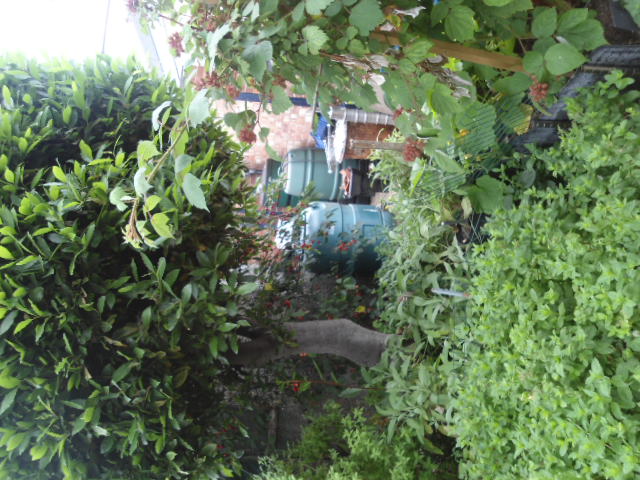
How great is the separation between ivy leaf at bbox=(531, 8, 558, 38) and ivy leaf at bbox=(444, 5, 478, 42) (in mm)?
230

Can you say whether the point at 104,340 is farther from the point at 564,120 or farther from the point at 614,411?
the point at 564,120

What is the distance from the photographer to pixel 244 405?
9.98 ft

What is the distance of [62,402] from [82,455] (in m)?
0.31

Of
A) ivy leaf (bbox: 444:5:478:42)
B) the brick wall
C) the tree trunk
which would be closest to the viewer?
ivy leaf (bbox: 444:5:478:42)

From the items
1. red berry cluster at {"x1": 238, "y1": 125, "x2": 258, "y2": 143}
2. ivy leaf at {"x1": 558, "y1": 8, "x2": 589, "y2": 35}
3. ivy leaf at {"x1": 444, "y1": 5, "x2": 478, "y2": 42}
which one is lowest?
red berry cluster at {"x1": 238, "y1": 125, "x2": 258, "y2": 143}

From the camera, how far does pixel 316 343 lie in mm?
2820

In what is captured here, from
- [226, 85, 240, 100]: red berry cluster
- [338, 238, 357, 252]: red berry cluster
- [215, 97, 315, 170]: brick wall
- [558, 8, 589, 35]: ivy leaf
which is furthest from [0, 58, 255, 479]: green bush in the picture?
[215, 97, 315, 170]: brick wall

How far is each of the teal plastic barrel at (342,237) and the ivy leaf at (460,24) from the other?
10.2 feet

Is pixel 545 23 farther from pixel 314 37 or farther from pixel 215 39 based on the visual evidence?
pixel 215 39

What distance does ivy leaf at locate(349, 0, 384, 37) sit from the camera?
3.61ft

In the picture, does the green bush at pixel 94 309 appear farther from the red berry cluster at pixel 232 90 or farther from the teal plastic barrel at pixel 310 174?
the teal plastic barrel at pixel 310 174

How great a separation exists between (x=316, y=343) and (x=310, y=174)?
16.7 feet

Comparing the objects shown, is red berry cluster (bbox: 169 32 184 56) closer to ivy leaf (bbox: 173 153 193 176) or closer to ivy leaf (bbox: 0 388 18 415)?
ivy leaf (bbox: 173 153 193 176)

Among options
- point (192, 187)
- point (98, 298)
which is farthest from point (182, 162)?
point (98, 298)
